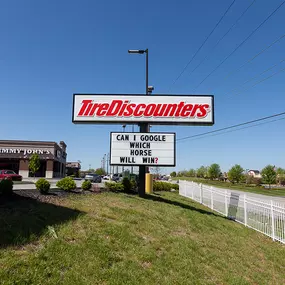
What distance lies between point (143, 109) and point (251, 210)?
7.65 meters

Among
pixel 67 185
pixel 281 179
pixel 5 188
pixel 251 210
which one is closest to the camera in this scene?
pixel 5 188

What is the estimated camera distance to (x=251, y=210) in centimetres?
1105

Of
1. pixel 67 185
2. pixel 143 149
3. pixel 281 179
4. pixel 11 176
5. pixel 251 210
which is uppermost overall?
pixel 143 149

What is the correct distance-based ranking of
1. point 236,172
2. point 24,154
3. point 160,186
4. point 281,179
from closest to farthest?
point 160,186, point 24,154, point 236,172, point 281,179

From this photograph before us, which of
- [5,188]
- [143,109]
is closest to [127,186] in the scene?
[143,109]

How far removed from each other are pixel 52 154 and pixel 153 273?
45.8 meters

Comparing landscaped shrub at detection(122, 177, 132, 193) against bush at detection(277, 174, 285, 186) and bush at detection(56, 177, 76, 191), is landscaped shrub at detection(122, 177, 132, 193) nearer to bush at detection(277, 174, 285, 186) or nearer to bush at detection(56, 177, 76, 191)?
bush at detection(56, 177, 76, 191)

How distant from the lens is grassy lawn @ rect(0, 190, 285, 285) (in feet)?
13.8

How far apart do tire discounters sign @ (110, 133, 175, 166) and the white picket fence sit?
3870 mm

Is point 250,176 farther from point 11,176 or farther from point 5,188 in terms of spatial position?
point 5,188

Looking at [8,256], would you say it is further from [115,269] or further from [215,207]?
[215,207]

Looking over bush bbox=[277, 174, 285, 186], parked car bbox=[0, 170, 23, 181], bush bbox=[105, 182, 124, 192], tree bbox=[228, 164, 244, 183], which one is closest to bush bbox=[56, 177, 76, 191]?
bush bbox=[105, 182, 124, 192]

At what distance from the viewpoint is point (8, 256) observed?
411 cm

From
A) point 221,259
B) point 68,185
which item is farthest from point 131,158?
point 221,259
